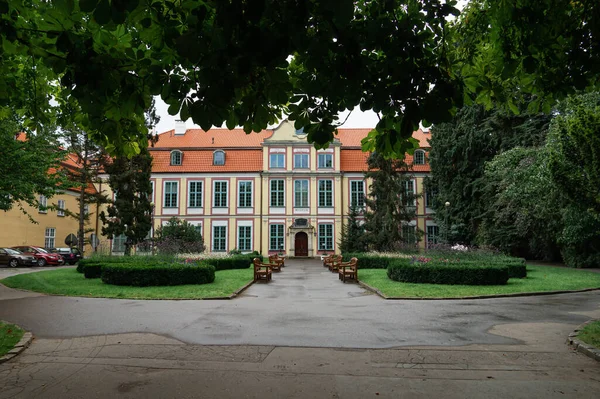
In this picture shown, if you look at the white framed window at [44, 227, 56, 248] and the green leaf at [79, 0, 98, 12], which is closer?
the green leaf at [79, 0, 98, 12]

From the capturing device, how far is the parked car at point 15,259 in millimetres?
30469

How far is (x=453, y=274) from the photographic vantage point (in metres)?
16.1

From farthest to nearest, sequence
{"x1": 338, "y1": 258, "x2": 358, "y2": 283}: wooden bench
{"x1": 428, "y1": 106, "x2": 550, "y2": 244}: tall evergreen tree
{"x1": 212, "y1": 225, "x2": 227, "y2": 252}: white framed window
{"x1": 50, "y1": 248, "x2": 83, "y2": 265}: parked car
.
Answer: {"x1": 212, "y1": 225, "x2": 227, "y2": 252}: white framed window
{"x1": 50, "y1": 248, "x2": 83, "y2": 265}: parked car
{"x1": 428, "y1": 106, "x2": 550, "y2": 244}: tall evergreen tree
{"x1": 338, "y1": 258, "x2": 358, "y2": 283}: wooden bench

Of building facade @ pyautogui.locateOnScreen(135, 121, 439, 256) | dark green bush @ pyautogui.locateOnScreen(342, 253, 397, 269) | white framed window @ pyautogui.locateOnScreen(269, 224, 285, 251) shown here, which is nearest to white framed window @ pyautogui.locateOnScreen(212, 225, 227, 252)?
building facade @ pyautogui.locateOnScreen(135, 121, 439, 256)

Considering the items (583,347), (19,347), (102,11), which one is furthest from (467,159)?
(102,11)

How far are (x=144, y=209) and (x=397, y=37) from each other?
2799 cm

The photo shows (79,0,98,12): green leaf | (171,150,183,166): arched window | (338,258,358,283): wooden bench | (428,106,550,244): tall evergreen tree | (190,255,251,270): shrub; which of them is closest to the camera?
(79,0,98,12): green leaf

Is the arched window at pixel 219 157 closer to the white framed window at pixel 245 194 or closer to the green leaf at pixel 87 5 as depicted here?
the white framed window at pixel 245 194

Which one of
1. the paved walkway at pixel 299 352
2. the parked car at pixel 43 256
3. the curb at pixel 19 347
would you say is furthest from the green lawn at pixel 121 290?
the parked car at pixel 43 256

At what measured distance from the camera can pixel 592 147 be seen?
469 inches

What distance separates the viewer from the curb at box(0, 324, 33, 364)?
6145 mm

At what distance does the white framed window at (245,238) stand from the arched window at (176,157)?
30.3 feet

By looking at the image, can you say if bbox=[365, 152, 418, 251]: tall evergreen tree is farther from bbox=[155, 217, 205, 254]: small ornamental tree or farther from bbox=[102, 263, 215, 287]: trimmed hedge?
bbox=[102, 263, 215, 287]: trimmed hedge

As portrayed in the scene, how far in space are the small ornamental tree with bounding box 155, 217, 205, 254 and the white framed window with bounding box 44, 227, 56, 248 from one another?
48.8 feet
